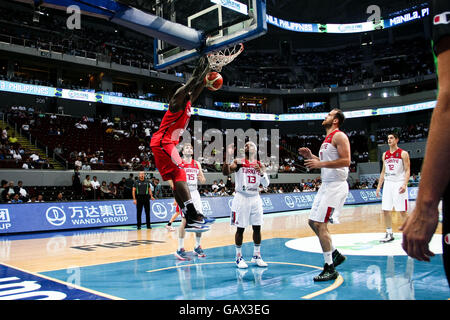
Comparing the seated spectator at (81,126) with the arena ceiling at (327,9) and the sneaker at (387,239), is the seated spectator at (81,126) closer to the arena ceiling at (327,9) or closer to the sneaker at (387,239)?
the sneaker at (387,239)

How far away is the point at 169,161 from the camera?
485 centimetres

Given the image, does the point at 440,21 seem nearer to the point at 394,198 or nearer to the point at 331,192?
the point at 331,192

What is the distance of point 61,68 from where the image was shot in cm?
2886

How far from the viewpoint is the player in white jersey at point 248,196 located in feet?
20.7

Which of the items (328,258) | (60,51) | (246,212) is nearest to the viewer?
(328,258)

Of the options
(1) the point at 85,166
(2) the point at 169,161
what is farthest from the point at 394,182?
(1) the point at 85,166

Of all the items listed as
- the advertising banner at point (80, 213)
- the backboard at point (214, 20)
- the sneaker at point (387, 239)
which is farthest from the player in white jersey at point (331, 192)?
the advertising banner at point (80, 213)

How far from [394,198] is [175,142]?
5.76m

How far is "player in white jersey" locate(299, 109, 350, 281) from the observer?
16.9ft

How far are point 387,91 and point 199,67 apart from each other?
3773cm

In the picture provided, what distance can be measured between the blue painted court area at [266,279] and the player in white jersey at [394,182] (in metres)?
2.05

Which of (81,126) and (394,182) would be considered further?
(81,126)
